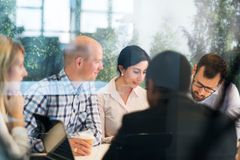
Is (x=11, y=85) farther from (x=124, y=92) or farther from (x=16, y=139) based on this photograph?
(x=124, y=92)

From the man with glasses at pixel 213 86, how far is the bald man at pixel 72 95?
0.46 m

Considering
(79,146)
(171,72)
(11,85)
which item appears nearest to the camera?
(11,85)

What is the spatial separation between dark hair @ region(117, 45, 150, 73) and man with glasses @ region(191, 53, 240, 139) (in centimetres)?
25

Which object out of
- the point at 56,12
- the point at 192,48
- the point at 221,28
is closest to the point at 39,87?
the point at 56,12

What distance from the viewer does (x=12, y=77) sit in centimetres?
200

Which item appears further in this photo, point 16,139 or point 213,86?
point 213,86

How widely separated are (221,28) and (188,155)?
1.96ft

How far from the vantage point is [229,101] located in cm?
230

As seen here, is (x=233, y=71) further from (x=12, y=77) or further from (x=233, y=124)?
(x=12, y=77)

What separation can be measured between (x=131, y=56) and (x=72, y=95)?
0.97ft

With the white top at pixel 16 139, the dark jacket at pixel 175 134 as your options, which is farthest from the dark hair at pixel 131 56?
the white top at pixel 16 139

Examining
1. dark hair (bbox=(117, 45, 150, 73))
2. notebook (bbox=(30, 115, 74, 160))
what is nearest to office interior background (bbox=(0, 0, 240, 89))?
dark hair (bbox=(117, 45, 150, 73))

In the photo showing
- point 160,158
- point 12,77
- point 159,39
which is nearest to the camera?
point 12,77

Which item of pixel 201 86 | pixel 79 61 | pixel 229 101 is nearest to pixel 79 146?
pixel 79 61
